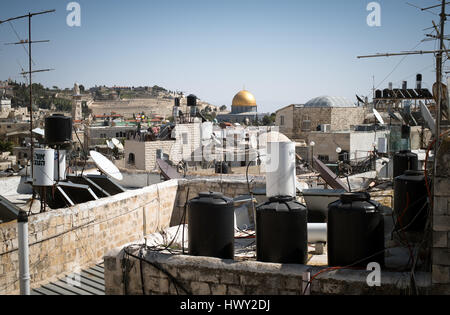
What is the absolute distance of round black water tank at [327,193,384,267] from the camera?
574 centimetres

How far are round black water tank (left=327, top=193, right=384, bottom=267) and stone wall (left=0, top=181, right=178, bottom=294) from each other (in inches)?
170

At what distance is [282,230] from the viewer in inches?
238

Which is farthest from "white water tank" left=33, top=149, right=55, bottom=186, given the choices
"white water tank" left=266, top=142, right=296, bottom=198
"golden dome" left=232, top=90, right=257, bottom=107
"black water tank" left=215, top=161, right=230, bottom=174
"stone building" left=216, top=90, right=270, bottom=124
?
"golden dome" left=232, top=90, right=257, bottom=107

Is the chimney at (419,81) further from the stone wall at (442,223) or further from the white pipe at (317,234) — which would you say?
the stone wall at (442,223)

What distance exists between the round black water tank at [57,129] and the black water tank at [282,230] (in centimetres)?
567

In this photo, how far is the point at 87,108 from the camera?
474 feet

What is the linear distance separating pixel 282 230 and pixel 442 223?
5.89 feet

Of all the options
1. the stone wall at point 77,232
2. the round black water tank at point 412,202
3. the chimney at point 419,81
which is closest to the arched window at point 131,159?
the chimney at point 419,81

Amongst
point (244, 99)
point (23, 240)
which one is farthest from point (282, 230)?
point (244, 99)

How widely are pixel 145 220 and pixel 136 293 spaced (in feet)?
13.0

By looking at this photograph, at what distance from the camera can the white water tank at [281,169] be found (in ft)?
24.5

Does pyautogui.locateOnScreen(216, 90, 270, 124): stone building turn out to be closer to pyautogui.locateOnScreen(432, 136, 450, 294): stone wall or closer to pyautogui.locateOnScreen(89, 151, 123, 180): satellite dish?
pyautogui.locateOnScreen(89, 151, 123, 180): satellite dish

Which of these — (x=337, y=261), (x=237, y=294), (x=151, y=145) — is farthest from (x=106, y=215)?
(x=151, y=145)
